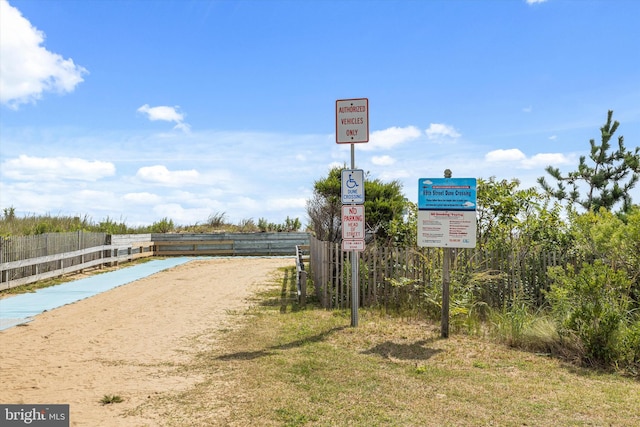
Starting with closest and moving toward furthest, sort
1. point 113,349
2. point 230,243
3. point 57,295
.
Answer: point 113,349 < point 57,295 < point 230,243

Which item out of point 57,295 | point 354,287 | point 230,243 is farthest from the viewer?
point 230,243

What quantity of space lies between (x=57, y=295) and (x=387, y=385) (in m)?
10.9

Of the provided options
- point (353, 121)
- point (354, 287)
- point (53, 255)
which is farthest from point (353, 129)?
point (53, 255)

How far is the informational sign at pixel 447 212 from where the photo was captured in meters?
8.05

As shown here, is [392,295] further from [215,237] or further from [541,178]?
[215,237]

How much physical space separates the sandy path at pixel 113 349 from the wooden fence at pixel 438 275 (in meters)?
2.90

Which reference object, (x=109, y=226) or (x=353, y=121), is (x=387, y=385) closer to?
(x=353, y=121)

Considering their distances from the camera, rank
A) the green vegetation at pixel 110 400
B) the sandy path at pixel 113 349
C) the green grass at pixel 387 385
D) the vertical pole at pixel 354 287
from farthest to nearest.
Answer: the vertical pole at pixel 354 287 → the sandy path at pixel 113 349 → the green vegetation at pixel 110 400 → the green grass at pixel 387 385

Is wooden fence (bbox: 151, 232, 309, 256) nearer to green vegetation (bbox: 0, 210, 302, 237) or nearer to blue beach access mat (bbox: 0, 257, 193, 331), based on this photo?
green vegetation (bbox: 0, 210, 302, 237)

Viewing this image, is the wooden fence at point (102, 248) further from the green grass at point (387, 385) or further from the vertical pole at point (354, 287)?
the vertical pole at point (354, 287)

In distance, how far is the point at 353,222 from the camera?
888 centimetres

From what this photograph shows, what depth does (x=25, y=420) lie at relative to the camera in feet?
15.5

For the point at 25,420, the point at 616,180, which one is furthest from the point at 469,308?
the point at 616,180

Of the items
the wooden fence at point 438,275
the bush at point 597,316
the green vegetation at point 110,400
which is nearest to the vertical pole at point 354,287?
the wooden fence at point 438,275
